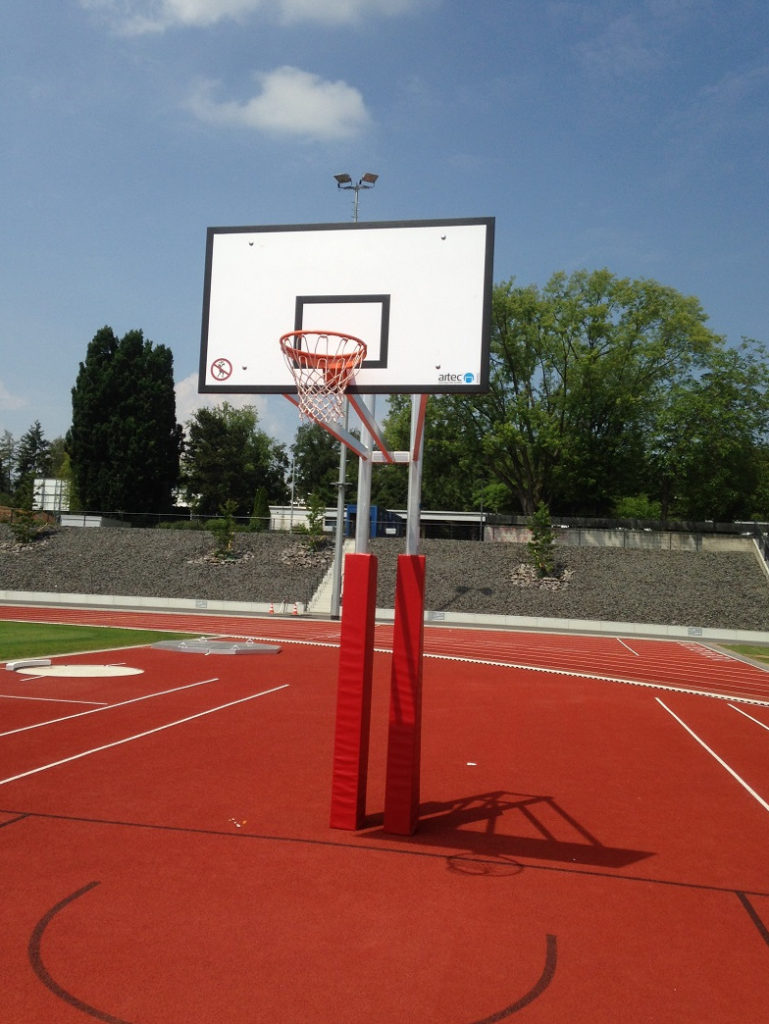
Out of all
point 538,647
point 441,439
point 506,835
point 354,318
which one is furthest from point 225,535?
point 506,835

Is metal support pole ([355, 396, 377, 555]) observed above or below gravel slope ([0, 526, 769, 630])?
above

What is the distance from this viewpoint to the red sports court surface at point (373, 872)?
4.70 metres

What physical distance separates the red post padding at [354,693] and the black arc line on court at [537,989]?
8.07 feet

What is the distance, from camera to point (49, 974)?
15.5 ft

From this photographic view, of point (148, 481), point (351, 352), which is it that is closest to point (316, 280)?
point (351, 352)

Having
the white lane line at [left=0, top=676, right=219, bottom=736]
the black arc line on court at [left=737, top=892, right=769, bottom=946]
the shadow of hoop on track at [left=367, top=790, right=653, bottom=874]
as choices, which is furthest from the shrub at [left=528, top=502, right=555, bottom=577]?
the black arc line on court at [left=737, top=892, right=769, bottom=946]

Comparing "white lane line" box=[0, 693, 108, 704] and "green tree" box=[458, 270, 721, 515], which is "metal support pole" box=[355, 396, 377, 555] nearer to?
"white lane line" box=[0, 693, 108, 704]

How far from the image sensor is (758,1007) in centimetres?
471

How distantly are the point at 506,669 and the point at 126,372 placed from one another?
4405 cm

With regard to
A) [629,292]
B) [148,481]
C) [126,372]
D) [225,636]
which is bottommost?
[225,636]

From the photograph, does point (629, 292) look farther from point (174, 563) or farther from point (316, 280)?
point (316, 280)

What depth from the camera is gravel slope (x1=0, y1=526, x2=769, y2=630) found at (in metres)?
36.2

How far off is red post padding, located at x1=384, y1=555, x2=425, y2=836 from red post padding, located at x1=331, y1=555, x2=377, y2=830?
25 centimetres

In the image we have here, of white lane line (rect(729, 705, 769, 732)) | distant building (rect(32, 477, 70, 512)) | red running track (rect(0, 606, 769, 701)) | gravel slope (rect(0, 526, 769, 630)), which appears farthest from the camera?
distant building (rect(32, 477, 70, 512))
